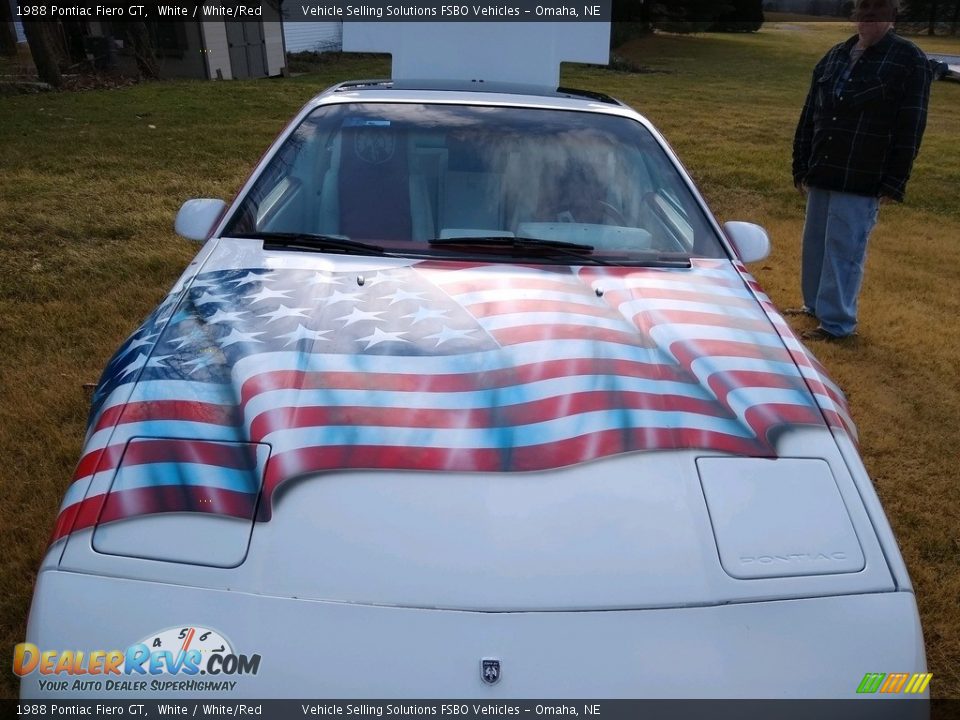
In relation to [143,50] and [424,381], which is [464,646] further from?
[143,50]

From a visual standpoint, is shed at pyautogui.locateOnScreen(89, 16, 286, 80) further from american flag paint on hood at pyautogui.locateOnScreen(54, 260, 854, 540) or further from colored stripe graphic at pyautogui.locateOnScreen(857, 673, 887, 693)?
colored stripe graphic at pyautogui.locateOnScreen(857, 673, 887, 693)

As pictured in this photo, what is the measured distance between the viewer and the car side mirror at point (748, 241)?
2.43 meters

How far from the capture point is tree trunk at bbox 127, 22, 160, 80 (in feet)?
48.2

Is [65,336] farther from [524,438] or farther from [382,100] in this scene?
[524,438]

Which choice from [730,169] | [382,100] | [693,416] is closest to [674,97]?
[730,169]

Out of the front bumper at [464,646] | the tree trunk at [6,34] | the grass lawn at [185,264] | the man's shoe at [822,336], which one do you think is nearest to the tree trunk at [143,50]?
the grass lawn at [185,264]

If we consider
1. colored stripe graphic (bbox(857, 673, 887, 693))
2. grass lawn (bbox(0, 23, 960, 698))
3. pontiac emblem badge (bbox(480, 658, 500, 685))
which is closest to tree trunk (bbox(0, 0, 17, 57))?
grass lawn (bbox(0, 23, 960, 698))

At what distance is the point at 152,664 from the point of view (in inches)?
46.6

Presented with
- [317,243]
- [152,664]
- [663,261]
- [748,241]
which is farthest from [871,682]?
[317,243]

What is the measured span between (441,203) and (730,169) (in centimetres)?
667

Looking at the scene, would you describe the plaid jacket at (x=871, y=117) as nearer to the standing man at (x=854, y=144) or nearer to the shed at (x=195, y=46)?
the standing man at (x=854, y=144)

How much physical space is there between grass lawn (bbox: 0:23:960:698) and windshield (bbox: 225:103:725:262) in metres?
1.38

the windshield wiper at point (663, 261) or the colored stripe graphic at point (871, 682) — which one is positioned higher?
the windshield wiper at point (663, 261)

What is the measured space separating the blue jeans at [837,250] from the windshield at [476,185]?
1901 mm
